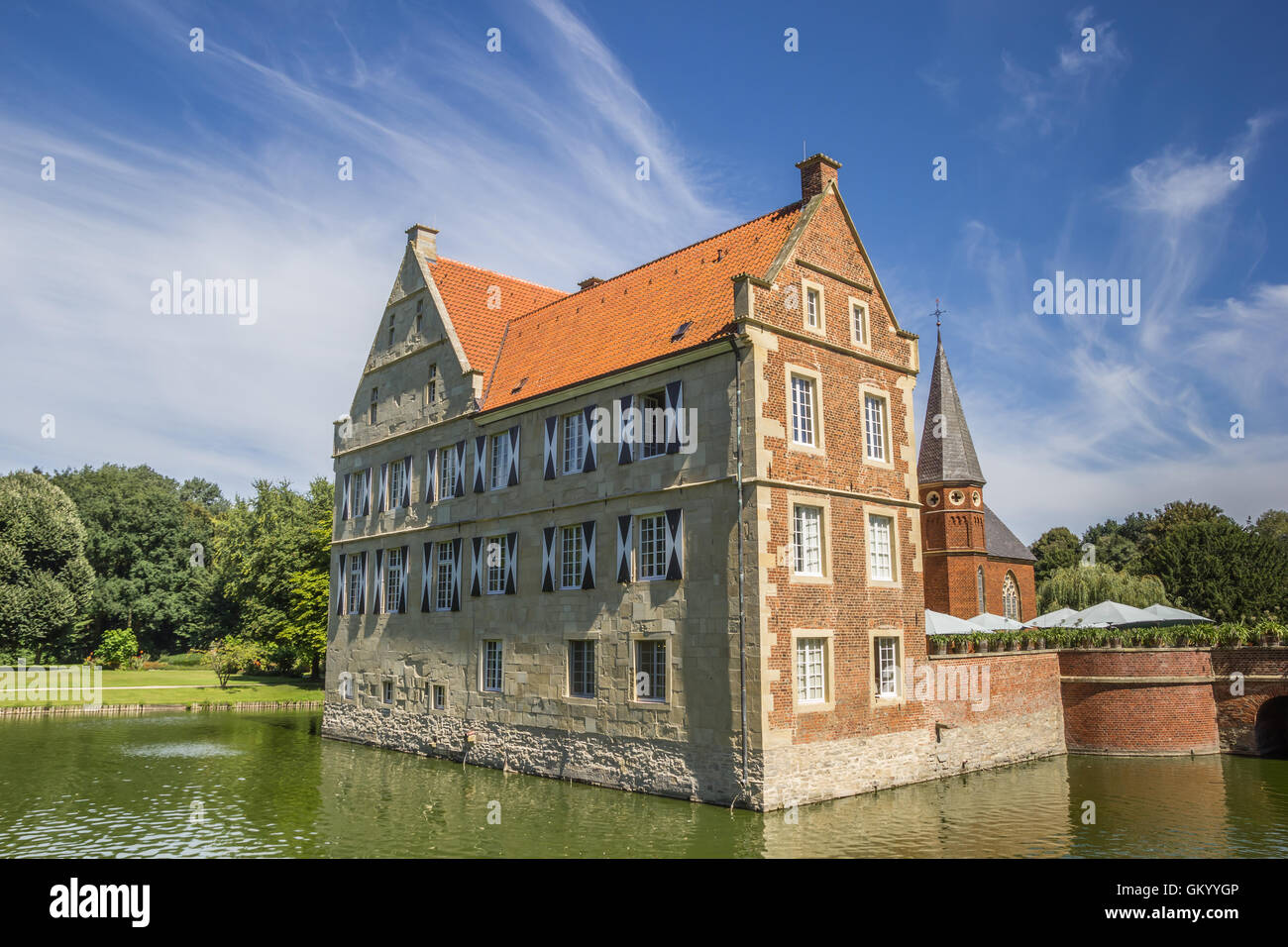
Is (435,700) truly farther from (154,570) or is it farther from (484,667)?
(154,570)

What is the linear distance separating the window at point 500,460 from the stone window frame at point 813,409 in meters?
9.04

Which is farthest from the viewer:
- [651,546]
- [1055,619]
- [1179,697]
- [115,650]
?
[115,650]

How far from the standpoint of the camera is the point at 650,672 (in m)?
21.5

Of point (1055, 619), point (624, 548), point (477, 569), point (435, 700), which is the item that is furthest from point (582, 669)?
point (1055, 619)

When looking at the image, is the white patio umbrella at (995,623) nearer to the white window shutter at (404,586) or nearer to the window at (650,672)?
the window at (650,672)

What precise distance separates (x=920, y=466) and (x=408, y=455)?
27730 mm

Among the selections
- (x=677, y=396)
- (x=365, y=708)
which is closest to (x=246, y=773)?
(x=365, y=708)

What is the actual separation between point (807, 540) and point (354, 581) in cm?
1890

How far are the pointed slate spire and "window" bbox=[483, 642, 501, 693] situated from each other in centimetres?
2825

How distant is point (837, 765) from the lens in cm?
2034

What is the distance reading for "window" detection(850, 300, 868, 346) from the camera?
23547 millimetres

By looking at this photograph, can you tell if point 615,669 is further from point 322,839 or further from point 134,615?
point 134,615

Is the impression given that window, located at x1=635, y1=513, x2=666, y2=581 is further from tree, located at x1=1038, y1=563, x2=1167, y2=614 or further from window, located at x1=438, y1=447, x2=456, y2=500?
tree, located at x1=1038, y1=563, x2=1167, y2=614
